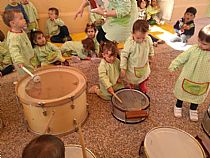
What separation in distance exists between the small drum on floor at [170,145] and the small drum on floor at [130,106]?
0.98ft

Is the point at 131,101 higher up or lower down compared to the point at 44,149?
lower down

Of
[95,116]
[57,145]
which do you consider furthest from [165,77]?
[57,145]

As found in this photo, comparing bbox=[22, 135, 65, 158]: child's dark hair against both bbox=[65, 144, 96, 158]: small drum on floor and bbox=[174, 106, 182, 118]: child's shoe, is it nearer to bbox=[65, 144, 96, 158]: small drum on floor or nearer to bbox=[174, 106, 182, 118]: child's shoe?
bbox=[65, 144, 96, 158]: small drum on floor

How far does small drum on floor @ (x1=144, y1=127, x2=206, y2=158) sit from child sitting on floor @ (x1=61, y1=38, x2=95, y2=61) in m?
1.46

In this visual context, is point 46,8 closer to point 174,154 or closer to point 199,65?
point 199,65

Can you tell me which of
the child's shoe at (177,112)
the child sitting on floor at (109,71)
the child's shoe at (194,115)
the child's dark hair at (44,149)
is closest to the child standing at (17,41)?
the child sitting on floor at (109,71)

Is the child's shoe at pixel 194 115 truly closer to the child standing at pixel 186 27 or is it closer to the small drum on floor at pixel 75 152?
the small drum on floor at pixel 75 152

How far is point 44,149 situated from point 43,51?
5.03 feet

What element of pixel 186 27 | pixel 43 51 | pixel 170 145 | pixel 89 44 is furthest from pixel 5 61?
pixel 186 27

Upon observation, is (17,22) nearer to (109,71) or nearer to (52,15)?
(109,71)

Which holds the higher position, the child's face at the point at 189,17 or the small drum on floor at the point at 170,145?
the child's face at the point at 189,17

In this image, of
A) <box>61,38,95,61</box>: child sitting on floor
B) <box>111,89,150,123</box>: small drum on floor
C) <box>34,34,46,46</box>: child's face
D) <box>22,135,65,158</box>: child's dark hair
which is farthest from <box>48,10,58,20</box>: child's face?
<box>22,135,65,158</box>: child's dark hair

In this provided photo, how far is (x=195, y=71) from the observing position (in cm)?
157

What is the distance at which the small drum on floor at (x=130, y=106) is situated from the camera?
5.30 feet
